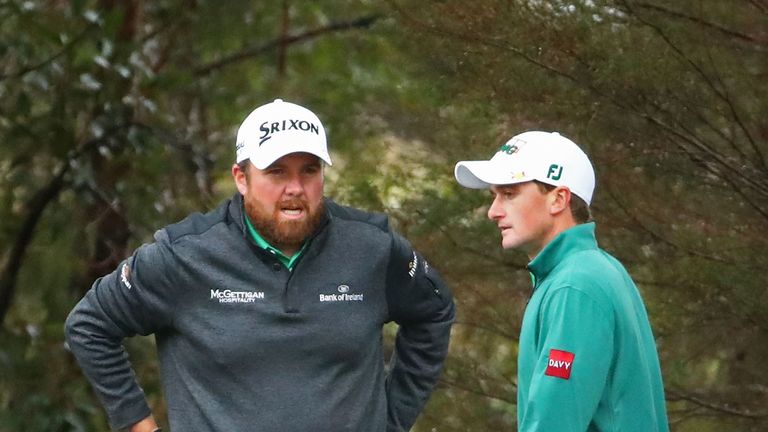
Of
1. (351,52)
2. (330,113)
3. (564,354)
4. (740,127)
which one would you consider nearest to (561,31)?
(740,127)

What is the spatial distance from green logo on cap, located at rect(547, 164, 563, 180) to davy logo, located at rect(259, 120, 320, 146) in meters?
0.66

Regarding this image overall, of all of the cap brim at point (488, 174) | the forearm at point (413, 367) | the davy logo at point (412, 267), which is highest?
the cap brim at point (488, 174)

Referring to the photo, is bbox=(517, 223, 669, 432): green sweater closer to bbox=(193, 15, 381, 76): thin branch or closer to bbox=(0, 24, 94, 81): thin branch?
bbox=(0, 24, 94, 81): thin branch

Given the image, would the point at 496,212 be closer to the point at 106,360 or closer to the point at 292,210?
the point at 292,210

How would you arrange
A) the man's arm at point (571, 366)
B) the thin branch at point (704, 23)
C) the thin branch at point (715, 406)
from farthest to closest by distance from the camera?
the thin branch at point (715, 406)
the thin branch at point (704, 23)
the man's arm at point (571, 366)

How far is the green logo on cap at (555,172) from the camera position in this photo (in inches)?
142

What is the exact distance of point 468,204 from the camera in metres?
6.72

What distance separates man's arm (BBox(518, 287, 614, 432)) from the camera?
332 centimetres

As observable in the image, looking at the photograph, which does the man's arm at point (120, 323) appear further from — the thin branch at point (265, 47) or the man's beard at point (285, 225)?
the thin branch at point (265, 47)

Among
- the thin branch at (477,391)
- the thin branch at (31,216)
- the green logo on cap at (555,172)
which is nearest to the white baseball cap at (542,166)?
the green logo on cap at (555,172)

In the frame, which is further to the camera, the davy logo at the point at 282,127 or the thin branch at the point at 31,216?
the thin branch at the point at 31,216

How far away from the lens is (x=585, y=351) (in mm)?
3326

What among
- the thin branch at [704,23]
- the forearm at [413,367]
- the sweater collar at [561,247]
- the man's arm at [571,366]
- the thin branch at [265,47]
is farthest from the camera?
the thin branch at [265,47]

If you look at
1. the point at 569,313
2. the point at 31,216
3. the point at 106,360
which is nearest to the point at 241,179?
the point at 106,360
